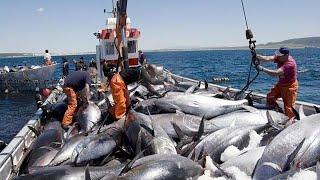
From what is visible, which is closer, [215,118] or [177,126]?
[177,126]

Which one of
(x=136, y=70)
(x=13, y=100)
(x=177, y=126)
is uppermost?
(x=136, y=70)

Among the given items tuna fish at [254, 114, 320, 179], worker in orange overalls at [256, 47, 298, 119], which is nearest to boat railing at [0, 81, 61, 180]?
tuna fish at [254, 114, 320, 179]

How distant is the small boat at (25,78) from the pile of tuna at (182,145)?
24.9 m

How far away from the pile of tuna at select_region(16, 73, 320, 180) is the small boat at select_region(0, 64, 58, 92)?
24.9 meters

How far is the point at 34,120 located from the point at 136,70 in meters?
3.82

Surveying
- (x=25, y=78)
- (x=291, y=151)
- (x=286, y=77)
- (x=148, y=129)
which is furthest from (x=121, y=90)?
(x=25, y=78)

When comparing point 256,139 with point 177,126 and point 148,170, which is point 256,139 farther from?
point 148,170

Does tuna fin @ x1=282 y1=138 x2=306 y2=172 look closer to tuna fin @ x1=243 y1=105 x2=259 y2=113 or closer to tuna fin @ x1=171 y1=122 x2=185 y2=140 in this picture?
tuna fin @ x1=171 y1=122 x2=185 y2=140

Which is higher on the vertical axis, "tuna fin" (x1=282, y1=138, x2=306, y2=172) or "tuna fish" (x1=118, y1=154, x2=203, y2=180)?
"tuna fin" (x1=282, y1=138, x2=306, y2=172)

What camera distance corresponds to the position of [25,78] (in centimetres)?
3481

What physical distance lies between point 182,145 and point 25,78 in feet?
98.0

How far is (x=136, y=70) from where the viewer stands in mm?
9820

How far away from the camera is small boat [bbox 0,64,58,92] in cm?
3428

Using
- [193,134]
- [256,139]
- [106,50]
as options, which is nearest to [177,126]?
[193,134]
